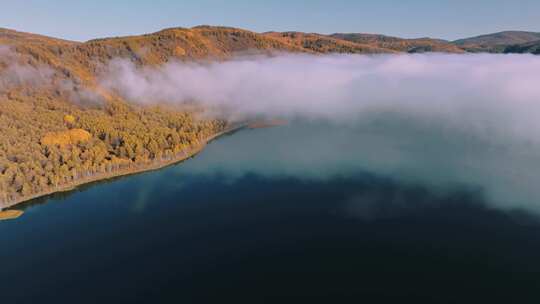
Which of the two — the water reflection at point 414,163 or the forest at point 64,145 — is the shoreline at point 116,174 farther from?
the water reflection at point 414,163

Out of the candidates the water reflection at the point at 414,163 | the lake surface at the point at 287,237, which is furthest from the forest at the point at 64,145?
the water reflection at the point at 414,163

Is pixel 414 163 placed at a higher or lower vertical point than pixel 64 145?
lower

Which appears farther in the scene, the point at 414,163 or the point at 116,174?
the point at 414,163

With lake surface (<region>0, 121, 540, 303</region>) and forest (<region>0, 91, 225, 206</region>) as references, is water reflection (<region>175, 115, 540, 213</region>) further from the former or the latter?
forest (<region>0, 91, 225, 206</region>)

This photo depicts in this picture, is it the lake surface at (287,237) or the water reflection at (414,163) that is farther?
the water reflection at (414,163)

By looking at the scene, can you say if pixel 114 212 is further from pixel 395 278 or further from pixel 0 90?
pixel 0 90

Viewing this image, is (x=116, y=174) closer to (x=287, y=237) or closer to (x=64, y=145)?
(x=64, y=145)

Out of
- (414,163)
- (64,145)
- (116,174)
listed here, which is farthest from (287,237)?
(64,145)

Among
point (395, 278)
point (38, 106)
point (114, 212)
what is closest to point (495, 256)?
point (395, 278)

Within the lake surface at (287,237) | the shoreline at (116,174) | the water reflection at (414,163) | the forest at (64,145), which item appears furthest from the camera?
the forest at (64,145)
